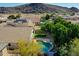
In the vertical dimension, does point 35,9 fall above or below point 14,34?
above

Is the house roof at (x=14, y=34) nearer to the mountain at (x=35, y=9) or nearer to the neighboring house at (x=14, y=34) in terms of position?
the neighboring house at (x=14, y=34)

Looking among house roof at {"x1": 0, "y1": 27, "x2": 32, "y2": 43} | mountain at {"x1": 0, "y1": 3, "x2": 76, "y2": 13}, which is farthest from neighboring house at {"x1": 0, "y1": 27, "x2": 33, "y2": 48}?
mountain at {"x1": 0, "y1": 3, "x2": 76, "y2": 13}

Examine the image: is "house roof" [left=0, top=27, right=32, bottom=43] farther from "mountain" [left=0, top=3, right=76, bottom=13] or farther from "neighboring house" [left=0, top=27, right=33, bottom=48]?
"mountain" [left=0, top=3, right=76, bottom=13]

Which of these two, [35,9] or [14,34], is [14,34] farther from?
[35,9]

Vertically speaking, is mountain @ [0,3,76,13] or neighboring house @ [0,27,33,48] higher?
mountain @ [0,3,76,13]

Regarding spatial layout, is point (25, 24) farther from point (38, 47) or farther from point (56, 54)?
point (56, 54)

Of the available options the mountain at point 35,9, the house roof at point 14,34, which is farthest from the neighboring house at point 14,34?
the mountain at point 35,9

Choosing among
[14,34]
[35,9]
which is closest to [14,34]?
[14,34]
